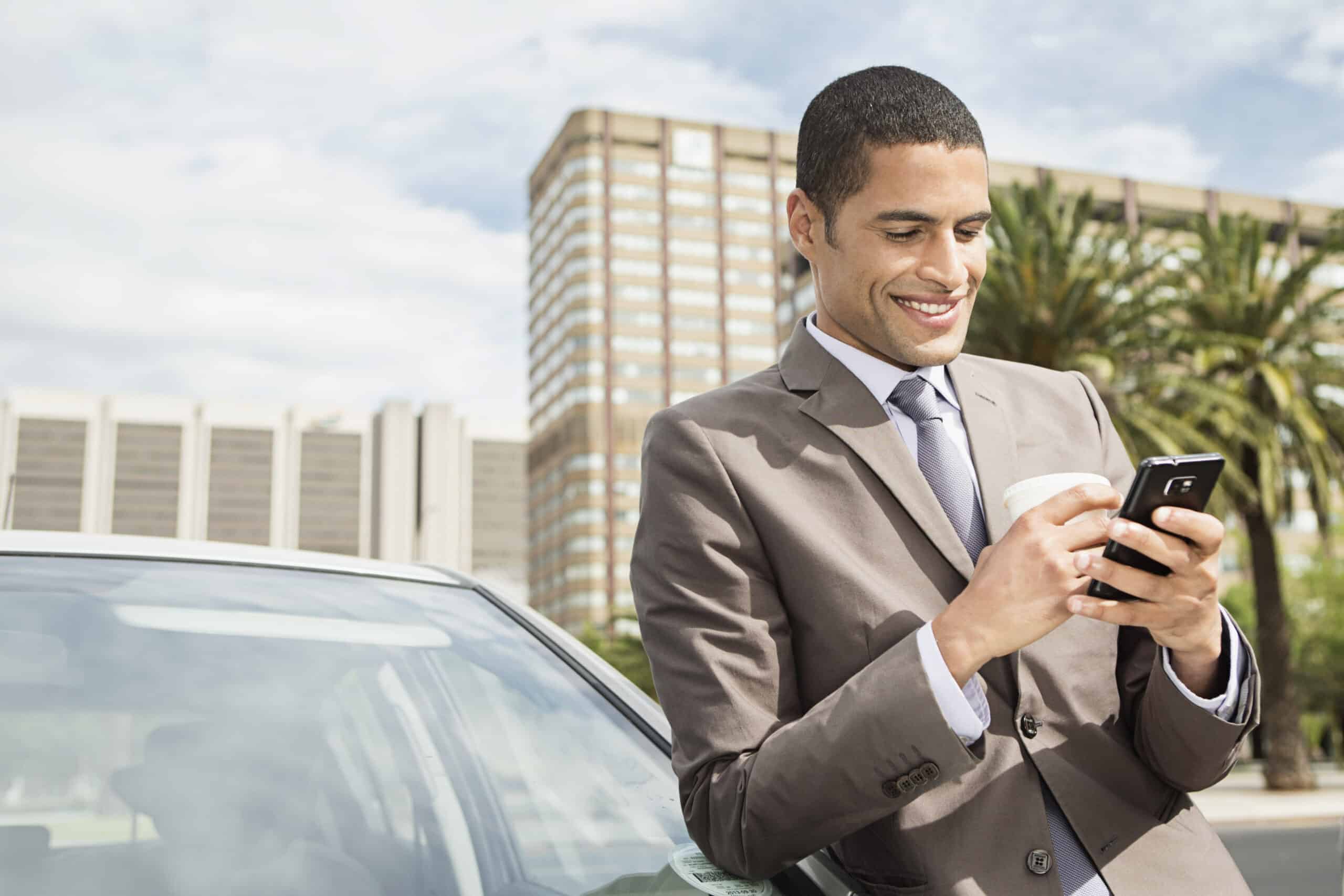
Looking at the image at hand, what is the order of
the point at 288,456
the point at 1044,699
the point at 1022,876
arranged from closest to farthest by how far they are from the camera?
the point at 1022,876
the point at 1044,699
the point at 288,456

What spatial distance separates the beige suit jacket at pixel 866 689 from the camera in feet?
4.44

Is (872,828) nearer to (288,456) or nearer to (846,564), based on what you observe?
(846,564)

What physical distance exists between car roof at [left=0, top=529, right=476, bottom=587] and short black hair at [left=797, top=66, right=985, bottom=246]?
84cm

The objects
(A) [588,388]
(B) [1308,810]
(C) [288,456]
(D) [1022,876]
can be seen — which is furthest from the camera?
(C) [288,456]

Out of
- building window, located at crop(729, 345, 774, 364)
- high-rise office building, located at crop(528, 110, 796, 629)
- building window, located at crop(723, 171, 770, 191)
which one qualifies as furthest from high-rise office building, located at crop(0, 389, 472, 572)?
building window, located at crop(723, 171, 770, 191)

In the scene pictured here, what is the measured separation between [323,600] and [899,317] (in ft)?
3.00

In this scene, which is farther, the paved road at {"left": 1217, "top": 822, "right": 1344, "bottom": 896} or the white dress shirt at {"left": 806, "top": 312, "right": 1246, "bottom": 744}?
the paved road at {"left": 1217, "top": 822, "right": 1344, "bottom": 896}

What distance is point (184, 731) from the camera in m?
1.48

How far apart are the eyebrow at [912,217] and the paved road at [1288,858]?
7.93 m

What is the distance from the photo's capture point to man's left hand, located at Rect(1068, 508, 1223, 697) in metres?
1.24

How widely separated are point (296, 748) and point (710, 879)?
1.83 feet

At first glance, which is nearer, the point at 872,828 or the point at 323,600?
the point at 872,828

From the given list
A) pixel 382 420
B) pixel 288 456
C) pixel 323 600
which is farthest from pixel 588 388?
pixel 323 600

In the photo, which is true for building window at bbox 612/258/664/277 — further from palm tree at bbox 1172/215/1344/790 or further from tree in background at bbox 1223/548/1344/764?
palm tree at bbox 1172/215/1344/790
